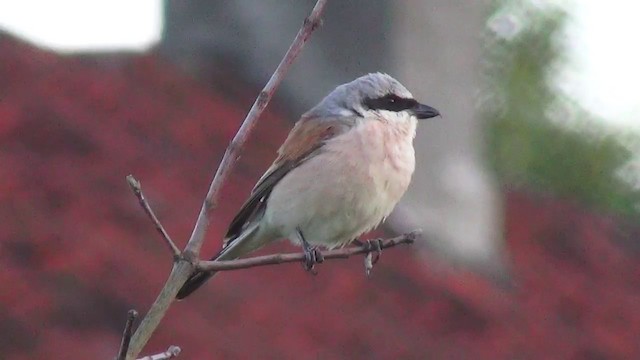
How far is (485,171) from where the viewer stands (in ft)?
22.1

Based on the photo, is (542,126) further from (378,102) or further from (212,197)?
(212,197)

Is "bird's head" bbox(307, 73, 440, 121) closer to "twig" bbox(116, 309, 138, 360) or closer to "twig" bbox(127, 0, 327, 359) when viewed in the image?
"twig" bbox(127, 0, 327, 359)

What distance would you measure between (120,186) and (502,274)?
2.14 meters

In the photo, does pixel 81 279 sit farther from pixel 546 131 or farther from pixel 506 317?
pixel 546 131

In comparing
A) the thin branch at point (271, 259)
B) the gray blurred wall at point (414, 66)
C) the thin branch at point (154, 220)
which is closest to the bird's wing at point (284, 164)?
the thin branch at point (271, 259)

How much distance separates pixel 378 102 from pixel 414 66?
9.15ft

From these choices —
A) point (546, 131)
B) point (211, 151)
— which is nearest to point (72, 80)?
point (211, 151)

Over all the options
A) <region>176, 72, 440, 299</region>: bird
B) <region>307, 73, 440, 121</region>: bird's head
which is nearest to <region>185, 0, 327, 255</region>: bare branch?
<region>176, 72, 440, 299</region>: bird

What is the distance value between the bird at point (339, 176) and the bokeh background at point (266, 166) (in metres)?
1.24

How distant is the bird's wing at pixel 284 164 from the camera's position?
10.6 ft

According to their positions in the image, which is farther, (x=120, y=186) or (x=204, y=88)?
(x=204, y=88)

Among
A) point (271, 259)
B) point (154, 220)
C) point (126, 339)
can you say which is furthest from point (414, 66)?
point (126, 339)

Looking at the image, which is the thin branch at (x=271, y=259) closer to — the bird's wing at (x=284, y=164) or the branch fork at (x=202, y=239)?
the branch fork at (x=202, y=239)

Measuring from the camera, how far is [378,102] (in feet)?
10.7
